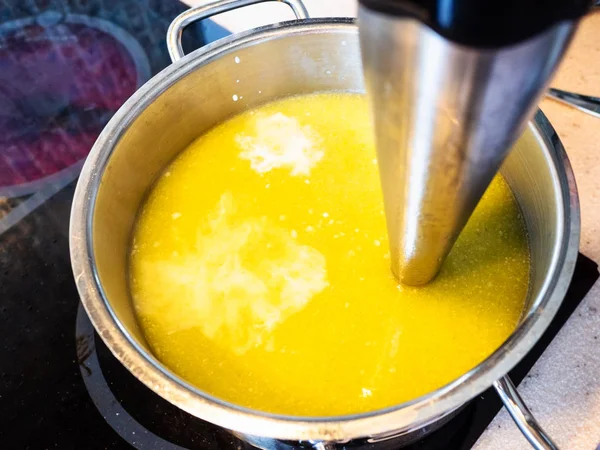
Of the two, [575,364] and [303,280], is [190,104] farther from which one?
[575,364]

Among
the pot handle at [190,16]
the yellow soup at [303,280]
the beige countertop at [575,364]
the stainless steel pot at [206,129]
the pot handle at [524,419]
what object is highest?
the pot handle at [190,16]

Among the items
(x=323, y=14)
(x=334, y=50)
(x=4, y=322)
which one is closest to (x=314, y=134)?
(x=334, y=50)

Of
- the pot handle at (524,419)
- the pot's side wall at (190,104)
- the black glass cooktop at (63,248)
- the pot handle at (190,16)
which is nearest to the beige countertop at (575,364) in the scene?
the black glass cooktop at (63,248)

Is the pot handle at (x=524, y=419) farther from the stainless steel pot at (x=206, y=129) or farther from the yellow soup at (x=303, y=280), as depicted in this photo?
the yellow soup at (x=303, y=280)

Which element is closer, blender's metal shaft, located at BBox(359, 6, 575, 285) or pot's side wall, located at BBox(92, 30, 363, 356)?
blender's metal shaft, located at BBox(359, 6, 575, 285)

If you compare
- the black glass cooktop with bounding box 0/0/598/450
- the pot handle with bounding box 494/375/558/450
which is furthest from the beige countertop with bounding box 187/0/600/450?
the pot handle with bounding box 494/375/558/450

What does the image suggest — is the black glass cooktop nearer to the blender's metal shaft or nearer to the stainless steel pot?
the stainless steel pot

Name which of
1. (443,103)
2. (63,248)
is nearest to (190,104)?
(63,248)
